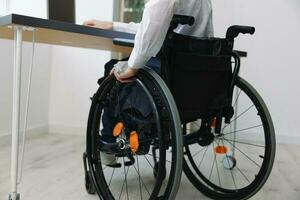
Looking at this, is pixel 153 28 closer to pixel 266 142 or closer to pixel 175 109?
pixel 175 109

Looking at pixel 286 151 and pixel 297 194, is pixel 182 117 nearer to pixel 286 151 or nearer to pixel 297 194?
pixel 297 194

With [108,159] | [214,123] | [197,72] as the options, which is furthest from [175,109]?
[108,159]

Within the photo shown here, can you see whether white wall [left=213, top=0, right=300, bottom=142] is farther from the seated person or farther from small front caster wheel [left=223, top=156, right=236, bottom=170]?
the seated person

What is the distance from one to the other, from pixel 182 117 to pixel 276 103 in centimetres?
194

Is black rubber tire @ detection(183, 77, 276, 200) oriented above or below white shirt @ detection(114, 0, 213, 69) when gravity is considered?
below

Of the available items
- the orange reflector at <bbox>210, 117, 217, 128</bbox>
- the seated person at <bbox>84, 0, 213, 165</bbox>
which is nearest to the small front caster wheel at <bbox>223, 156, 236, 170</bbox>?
the orange reflector at <bbox>210, 117, 217, 128</bbox>

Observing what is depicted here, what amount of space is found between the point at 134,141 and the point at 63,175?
76cm

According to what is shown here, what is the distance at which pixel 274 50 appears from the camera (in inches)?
112

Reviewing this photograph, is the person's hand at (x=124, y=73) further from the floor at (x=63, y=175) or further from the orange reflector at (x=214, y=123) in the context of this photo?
the floor at (x=63, y=175)

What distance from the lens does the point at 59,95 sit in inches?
110

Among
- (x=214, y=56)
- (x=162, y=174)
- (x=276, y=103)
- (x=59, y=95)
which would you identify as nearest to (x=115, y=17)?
(x=59, y=95)

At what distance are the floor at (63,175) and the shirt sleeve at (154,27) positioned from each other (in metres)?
0.74

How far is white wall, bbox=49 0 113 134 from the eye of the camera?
2693 millimetres

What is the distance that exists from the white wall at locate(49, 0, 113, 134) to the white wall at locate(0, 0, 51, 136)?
0.07 metres
